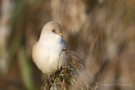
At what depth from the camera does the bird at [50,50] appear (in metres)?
4.46

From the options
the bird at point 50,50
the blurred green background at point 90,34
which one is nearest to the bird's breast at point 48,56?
the bird at point 50,50

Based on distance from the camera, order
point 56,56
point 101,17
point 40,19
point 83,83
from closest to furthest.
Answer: point 83,83
point 56,56
point 101,17
point 40,19

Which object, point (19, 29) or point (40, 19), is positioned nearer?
point (19, 29)

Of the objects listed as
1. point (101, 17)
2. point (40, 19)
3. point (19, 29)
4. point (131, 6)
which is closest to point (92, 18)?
point (101, 17)

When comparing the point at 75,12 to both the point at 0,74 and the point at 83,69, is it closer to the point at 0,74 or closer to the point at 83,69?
the point at 0,74

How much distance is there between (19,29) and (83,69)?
4.37 meters

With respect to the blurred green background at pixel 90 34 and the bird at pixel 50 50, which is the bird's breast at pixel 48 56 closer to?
the bird at pixel 50 50

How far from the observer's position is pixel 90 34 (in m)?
5.67

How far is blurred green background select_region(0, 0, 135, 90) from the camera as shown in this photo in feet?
17.2

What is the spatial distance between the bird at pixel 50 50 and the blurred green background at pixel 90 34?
338mm

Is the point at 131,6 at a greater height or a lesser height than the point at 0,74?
greater

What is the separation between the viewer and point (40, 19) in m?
8.70

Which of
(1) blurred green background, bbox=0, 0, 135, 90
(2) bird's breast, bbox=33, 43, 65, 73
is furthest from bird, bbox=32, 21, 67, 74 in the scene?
(1) blurred green background, bbox=0, 0, 135, 90

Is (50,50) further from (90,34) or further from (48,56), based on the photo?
(90,34)
